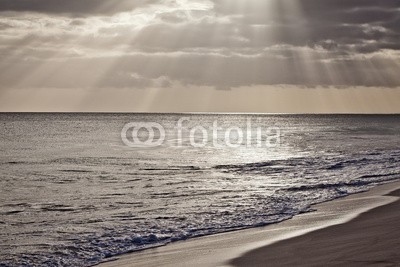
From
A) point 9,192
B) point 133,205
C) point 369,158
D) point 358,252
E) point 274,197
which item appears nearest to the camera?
point 358,252

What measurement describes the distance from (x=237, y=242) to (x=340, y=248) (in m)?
2.50

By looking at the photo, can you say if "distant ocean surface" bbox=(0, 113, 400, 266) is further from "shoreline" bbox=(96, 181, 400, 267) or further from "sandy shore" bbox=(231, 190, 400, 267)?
"sandy shore" bbox=(231, 190, 400, 267)

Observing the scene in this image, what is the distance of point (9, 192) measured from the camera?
21.3 meters

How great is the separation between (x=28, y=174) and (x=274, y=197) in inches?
538

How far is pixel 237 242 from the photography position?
1251cm

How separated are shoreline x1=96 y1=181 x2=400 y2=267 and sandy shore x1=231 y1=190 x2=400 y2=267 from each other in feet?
1.15

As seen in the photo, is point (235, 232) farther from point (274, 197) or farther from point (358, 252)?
point (274, 197)

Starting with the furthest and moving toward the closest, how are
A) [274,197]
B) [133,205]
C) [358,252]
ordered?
[274,197] < [133,205] < [358,252]

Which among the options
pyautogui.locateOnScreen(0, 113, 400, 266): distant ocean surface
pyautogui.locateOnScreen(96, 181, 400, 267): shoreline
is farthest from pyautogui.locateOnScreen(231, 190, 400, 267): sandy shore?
pyautogui.locateOnScreen(0, 113, 400, 266): distant ocean surface

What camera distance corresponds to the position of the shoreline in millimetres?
10859

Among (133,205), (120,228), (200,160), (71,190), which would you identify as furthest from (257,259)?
(200,160)

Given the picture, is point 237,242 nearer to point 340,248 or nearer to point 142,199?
point 340,248

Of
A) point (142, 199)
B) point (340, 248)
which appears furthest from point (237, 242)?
point (142, 199)

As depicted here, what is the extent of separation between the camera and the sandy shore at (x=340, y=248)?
Result: 9.73 m
